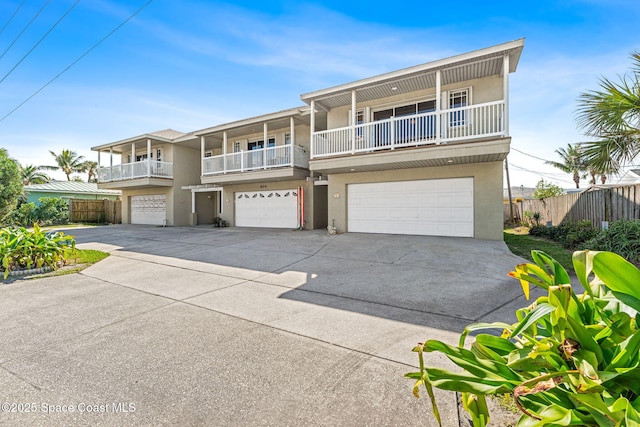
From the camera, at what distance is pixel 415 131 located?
11.0 m

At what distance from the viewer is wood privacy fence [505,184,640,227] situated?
859cm

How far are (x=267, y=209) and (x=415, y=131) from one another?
9072 mm

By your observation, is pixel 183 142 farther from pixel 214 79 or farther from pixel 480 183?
pixel 480 183

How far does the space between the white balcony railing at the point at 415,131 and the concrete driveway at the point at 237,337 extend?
177 inches

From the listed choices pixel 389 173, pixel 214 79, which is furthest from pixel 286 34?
pixel 389 173

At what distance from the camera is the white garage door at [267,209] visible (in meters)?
16.0

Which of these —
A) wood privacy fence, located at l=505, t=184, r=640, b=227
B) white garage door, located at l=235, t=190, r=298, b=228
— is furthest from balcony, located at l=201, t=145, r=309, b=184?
wood privacy fence, located at l=505, t=184, r=640, b=227

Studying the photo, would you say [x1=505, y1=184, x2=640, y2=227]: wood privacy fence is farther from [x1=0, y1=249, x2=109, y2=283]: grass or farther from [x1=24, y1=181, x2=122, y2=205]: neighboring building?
[x1=24, y1=181, x2=122, y2=205]: neighboring building

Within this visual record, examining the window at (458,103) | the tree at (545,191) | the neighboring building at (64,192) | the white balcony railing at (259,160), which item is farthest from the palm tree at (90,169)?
the tree at (545,191)

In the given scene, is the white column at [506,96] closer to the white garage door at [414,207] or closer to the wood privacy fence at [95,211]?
the white garage door at [414,207]

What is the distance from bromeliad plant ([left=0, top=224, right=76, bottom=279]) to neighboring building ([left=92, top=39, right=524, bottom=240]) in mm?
8522

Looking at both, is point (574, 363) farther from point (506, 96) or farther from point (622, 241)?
point (506, 96)

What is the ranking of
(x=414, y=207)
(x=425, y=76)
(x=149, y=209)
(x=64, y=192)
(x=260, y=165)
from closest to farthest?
(x=425, y=76), (x=414, y=207), (x=260, y=165), (x=149, y=209), (x=64, y=192)

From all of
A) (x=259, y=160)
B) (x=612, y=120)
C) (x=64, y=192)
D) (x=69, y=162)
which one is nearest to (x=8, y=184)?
(x=259, y=160)
